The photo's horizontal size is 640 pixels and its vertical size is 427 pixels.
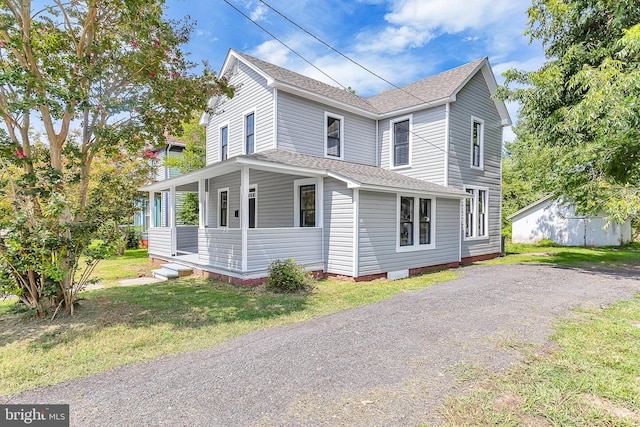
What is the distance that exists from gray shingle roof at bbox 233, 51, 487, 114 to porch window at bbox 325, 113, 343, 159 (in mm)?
699

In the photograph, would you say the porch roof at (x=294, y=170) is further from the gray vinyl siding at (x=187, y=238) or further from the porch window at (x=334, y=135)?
the gray vinyl siding at (x=187, y=238)

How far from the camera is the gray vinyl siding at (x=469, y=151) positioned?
12342 millimetres

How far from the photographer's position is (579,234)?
19938 mm

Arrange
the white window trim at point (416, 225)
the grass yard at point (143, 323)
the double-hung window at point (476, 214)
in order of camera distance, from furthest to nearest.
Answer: the double-hung window at point (476, 214)
the white window trim at point (416, 225)
the grass yard at point (143, 323)

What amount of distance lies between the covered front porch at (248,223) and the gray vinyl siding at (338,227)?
0.70 feet

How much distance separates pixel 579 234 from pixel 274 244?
20456 mm

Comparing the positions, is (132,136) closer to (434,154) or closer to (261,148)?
(261,148)

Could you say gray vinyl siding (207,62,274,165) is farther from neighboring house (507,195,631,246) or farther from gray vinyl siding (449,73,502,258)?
neighboring house (507,195,631,246)

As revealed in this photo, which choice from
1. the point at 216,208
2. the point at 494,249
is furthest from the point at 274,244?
the point at 494,249

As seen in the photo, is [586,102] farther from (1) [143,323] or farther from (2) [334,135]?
(1) [143,323]

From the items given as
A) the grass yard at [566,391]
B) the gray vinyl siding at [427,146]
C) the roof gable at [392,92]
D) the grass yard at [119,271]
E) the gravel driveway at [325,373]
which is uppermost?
the roof gable at [392,92]

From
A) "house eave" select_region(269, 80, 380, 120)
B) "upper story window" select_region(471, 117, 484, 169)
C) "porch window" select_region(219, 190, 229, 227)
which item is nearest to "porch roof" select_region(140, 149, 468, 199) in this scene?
"house eave" select_region(269, 80, 380, 120)

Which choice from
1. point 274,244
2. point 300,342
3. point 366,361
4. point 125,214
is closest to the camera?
point 366,361

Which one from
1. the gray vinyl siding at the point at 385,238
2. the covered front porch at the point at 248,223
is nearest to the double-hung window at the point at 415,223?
the gray vinyl siding at the point at 385,238
